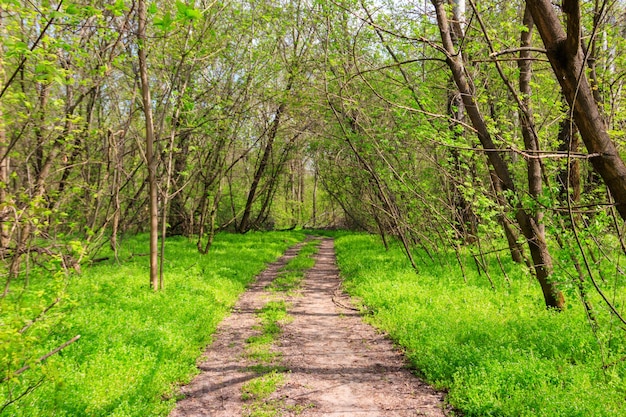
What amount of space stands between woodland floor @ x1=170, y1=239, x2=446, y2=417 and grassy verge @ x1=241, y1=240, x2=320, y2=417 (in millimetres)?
35

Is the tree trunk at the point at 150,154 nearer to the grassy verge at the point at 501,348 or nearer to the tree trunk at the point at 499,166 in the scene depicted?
the grassy verge at the point at 501,348

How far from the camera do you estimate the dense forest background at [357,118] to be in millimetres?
4160

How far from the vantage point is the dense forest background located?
4.16 meters

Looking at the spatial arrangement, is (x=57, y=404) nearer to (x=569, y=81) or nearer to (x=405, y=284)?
(x=569, y=81)

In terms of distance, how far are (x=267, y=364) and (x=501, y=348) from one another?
10.6 ft

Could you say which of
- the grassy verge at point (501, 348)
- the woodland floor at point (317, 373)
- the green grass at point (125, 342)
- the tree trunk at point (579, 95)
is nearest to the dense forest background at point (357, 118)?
the tree trunk at point (579, 95)

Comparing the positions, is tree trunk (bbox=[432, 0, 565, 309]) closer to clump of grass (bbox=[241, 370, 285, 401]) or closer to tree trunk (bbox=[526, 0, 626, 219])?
tree trunk (bbox=[526, 0, 626, 219])

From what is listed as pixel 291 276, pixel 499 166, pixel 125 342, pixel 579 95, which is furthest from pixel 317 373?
pixel 291 276

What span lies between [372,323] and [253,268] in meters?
6.27

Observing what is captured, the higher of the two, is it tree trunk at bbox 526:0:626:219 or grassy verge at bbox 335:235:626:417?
tree trunk at bbox 526:0:626:219

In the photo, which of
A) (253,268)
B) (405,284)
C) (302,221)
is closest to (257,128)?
(253,268)

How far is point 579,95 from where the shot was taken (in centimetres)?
286

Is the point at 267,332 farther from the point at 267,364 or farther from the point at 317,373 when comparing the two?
the point at 317,373

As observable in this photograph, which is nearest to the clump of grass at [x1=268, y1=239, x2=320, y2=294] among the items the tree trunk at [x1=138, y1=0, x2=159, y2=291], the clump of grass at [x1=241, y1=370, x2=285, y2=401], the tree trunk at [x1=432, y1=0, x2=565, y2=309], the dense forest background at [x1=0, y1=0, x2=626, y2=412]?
the tree trunk at [x1=138, y1=0, x2=159, y2=291]
